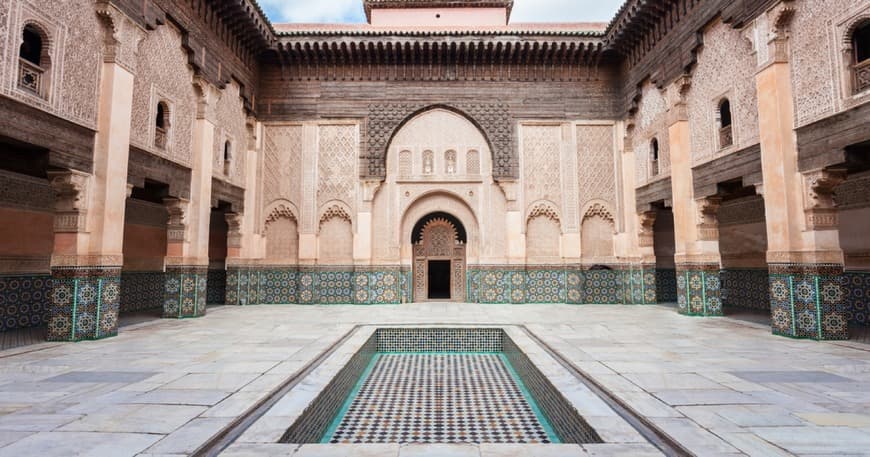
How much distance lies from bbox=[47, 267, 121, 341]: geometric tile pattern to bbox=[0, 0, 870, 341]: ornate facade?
0.07 feet

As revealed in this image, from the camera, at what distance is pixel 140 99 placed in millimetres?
5301

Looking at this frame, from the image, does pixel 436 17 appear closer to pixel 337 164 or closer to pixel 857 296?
pixel 337 164

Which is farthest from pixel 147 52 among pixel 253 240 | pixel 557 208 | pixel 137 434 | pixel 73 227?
pixel 557 208

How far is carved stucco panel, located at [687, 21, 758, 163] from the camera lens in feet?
17.5

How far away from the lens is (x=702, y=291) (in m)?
6.42

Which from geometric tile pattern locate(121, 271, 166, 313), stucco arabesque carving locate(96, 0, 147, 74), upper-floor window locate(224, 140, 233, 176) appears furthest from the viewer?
upper-floor window locate(224, 140, 233, 176)

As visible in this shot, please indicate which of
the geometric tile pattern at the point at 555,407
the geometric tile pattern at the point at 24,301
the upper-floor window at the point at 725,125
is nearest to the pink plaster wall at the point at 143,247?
the geometric tile pattern at the point at 24,301

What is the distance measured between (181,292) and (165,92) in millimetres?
2789

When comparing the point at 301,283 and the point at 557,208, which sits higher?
the point at 557,208

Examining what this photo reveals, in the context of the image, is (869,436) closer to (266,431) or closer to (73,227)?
(266,431)

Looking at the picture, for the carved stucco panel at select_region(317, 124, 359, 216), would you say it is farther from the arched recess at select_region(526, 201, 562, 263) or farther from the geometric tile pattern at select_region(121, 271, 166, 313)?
the arched recess at select_region(526, 201, 562, 263)

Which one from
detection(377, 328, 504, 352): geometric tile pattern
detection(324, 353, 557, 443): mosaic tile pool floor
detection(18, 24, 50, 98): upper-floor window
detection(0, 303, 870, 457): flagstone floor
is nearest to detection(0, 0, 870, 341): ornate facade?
detection(18, 24, 50, 98): upper-floor window

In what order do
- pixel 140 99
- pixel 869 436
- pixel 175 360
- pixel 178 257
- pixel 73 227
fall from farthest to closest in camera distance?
pixel 178 257
pixel 140 99
pixel 73 227
pixel 175 360
pixel 869 436

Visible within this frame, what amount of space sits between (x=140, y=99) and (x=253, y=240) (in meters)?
3.57
